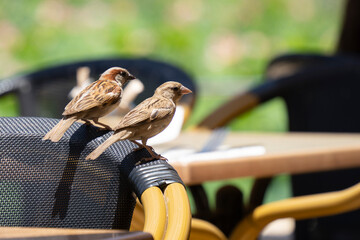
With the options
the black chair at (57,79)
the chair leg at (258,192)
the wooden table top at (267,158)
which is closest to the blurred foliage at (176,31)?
the black chair at (57,79)

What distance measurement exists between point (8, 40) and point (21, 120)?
146 inches

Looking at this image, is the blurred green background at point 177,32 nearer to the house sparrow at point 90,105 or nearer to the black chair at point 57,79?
the black chair at point 57,79

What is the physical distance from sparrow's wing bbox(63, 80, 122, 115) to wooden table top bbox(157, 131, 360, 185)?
41 centimetres

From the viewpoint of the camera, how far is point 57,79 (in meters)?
2.73

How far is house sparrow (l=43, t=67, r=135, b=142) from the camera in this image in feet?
3.36

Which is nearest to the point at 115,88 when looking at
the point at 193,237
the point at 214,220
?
the point at 193,237

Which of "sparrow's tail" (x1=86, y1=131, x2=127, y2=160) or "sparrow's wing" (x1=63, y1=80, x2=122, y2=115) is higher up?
"sparrow's wing" (x1=63, y1=80, x2=122, y2=115)

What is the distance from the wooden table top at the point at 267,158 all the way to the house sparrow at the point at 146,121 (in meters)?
0.38

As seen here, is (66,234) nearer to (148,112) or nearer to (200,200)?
(148,112)

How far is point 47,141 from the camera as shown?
109 centimetres

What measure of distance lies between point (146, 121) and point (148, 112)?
2 centimetres

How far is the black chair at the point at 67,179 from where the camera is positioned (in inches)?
42.3

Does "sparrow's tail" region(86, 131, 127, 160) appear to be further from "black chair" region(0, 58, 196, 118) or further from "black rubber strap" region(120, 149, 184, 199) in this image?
"black chair" region(0, 58, 196, 118)

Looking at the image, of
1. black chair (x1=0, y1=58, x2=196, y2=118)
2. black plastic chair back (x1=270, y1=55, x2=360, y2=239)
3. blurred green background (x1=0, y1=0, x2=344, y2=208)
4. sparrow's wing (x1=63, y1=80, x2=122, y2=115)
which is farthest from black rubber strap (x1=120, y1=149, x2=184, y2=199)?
blurred green background (x1=0, y1=0, x2=344, y2=208)
